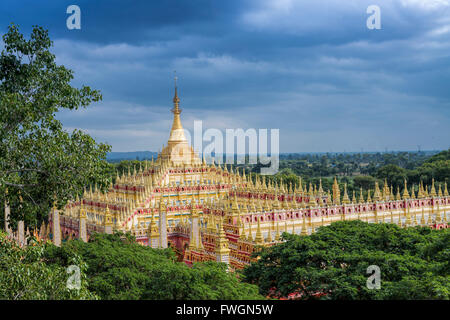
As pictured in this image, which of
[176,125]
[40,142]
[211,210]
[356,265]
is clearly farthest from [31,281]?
[176,125]

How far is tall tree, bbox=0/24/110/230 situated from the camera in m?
16.3

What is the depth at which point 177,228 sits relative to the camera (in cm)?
3481

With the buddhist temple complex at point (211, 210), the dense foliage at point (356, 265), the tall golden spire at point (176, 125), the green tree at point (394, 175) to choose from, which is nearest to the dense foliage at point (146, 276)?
the dense foliage at point (356, 265)

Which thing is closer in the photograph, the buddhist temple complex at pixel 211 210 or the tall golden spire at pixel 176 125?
the buddhist temple complex at pixel 211 210

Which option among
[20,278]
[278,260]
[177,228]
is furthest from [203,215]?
[20,278]

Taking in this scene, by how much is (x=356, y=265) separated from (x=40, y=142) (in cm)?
1211

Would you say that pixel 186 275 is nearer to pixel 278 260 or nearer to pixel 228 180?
pixel 278 260

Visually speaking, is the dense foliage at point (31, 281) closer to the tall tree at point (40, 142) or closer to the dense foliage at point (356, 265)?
the tall tree at point (40, 142)

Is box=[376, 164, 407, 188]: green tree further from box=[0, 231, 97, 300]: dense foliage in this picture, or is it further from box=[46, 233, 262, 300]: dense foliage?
box=[0, 231, 97, 300]: dense foliage

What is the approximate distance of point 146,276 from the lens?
64.9ft

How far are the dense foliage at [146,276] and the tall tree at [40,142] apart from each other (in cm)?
257

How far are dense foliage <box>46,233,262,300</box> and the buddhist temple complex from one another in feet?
10.1

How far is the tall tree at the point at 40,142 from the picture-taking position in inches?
640

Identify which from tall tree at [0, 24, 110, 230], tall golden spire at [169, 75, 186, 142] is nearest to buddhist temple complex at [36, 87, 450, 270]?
tall golden spire at [169, 75, 186, 142]
